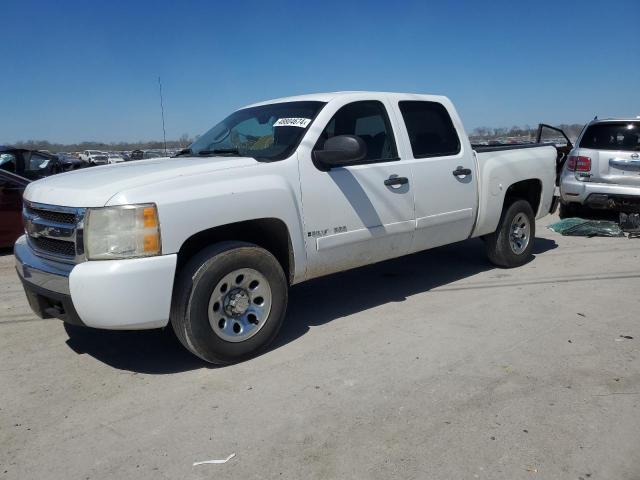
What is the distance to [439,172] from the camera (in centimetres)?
505

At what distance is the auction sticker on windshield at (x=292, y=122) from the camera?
4281mm

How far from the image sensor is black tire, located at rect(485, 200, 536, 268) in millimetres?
6090

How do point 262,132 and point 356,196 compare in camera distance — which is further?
point 262,132

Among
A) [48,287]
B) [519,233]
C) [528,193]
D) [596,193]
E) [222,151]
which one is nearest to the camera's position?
[48,287]

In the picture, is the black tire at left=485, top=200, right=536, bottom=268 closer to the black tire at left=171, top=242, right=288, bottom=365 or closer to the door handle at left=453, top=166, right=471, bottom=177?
the door handle at left=453, top=166, right=471, bottom=177

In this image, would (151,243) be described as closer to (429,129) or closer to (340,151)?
(340,151)

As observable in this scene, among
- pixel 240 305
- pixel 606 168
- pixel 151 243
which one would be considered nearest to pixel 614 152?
pixel 606 168

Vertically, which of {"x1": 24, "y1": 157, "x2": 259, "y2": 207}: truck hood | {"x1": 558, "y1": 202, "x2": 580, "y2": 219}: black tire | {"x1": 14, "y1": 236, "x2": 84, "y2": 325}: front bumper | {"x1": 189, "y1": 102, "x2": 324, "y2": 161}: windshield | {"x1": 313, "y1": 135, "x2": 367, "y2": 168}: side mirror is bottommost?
{"x1": 558, "y1": 202, "x2": 580, "y2": 219}: black tire

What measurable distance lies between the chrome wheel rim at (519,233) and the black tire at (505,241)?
0.04m

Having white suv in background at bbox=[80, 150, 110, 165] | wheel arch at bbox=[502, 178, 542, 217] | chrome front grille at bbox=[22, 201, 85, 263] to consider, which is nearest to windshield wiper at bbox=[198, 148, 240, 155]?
chrome front grille at bbox=[22, 201, 85, 263]

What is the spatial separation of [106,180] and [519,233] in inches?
188

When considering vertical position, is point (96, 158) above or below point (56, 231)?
above

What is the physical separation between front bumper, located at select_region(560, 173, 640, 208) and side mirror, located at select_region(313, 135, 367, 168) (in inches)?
221

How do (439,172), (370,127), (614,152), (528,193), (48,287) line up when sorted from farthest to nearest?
(614,152) < (528,193) < (439,172) < (370,127) < (48,287)
